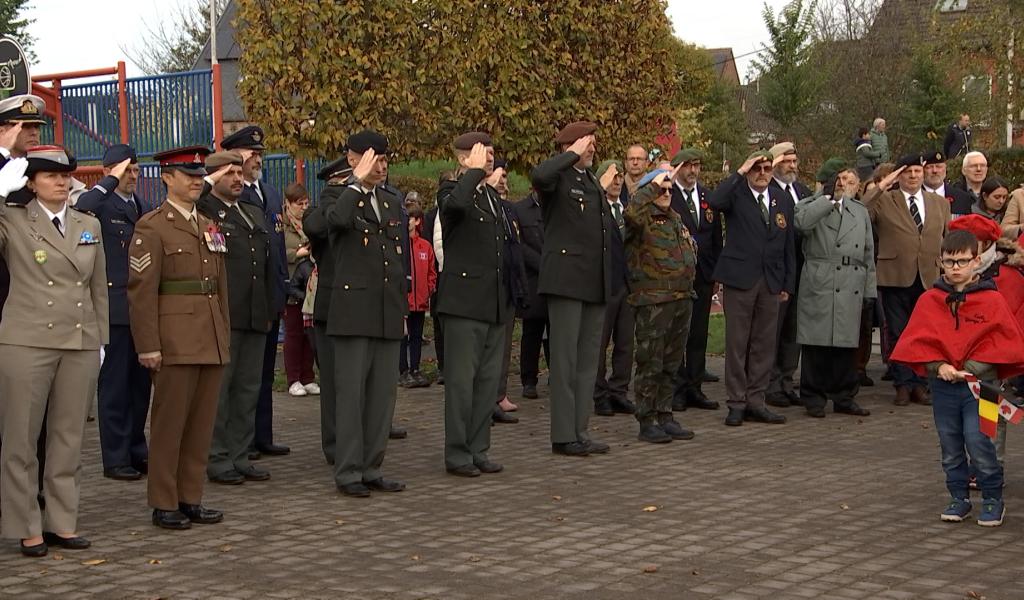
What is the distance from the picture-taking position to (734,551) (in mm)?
7156

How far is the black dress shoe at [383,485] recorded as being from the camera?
879 cm

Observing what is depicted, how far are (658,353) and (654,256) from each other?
713mm

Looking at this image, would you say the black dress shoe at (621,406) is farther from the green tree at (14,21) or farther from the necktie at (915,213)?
the green tree at (14,21)

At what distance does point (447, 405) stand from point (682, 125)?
38694 millimetres

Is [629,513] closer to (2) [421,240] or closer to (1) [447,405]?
(1) [447,405]

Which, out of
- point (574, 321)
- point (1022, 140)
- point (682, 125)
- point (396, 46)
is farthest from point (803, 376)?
point (682, 125)

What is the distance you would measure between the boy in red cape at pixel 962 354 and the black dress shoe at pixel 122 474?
15.6ft

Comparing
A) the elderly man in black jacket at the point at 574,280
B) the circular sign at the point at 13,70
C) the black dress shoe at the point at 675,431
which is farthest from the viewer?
the circular sign at the point at 13,70

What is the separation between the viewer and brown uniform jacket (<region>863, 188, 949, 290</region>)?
12.6 meters

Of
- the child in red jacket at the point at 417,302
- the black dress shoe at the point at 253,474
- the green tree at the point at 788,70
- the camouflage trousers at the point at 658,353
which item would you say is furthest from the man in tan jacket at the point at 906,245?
the green tree at the point at 788,70

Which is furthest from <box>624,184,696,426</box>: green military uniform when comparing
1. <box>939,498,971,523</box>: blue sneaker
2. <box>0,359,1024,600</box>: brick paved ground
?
<box>939,498,971,523</box>: blue sneaker

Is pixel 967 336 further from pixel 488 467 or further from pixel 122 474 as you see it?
pixel 122 474

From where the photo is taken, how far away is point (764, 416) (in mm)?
11586

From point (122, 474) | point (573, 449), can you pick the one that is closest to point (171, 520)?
point (122, 474)
